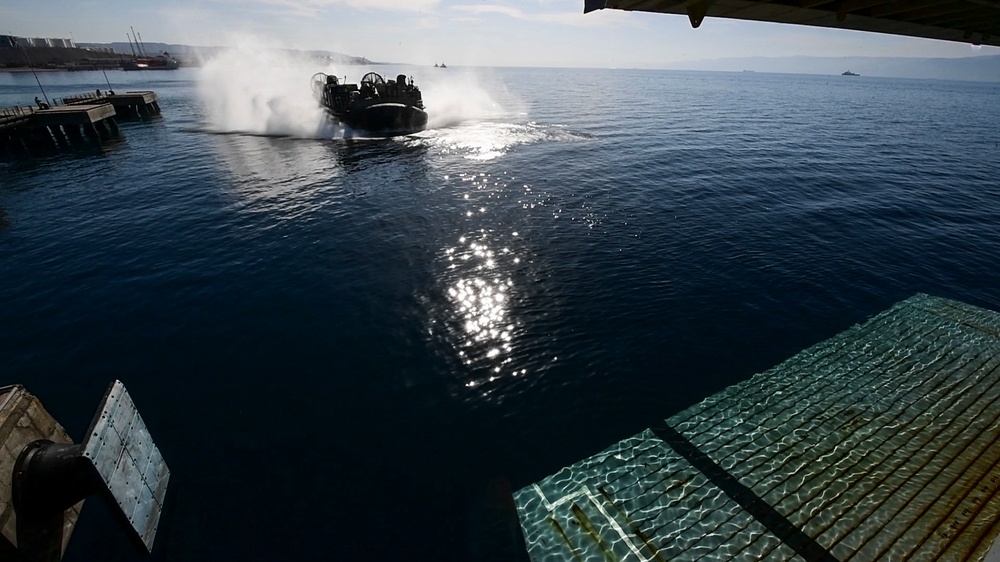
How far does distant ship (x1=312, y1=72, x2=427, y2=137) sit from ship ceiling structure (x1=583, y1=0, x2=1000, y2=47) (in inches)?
2040

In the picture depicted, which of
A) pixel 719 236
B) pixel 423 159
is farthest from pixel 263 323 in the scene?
pixel 423 159

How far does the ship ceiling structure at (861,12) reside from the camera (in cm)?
1009

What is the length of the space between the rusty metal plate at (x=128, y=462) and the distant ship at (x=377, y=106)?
52712 mm

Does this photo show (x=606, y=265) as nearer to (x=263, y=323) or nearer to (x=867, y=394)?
(x=867, y=394)

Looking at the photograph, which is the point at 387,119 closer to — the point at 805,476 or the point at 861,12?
the point at 861,12

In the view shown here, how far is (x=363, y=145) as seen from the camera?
167 ft

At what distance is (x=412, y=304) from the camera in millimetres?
18219

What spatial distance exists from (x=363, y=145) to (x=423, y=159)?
11.6 m

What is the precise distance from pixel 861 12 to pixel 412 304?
1901cm

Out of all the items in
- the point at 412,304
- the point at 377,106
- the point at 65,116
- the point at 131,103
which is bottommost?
the point at 412,304

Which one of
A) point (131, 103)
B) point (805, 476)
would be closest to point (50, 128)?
point (131, 103)

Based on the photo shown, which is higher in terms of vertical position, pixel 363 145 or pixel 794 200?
pixel 363 145

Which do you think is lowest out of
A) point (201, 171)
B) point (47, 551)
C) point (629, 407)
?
point (629, 407)

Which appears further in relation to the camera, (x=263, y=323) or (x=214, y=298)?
(x=214, y=298)
